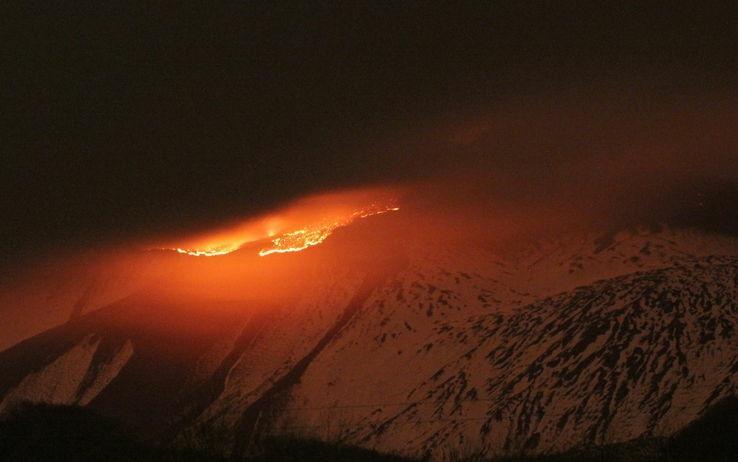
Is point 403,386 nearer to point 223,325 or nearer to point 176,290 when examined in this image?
point 223,325

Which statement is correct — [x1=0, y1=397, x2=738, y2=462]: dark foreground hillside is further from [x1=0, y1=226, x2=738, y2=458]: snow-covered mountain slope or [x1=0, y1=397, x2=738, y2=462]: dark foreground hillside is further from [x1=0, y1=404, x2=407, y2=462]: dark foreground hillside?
[x1=0, y1=226, x2=738, y2=458]: snow-covered mountain slope

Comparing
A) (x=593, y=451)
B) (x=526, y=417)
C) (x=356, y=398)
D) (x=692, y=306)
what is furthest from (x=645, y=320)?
(x=593, y=451)

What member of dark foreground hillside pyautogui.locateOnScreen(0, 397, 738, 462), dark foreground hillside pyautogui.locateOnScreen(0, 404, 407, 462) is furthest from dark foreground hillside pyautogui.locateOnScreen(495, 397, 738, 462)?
dark foreground hillside pyautogui.locateOnScreen(0, 404, 407, 462)

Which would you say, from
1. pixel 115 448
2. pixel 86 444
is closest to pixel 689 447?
pixel 115 448

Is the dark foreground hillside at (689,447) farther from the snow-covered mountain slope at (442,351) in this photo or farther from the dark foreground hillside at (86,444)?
the dark foreground hillside at (86,444)

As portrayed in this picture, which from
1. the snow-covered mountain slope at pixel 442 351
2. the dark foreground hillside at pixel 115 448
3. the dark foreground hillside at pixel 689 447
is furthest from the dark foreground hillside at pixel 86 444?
the snow-covered mountain slope at pixel 442 351

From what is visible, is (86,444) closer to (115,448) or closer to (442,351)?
(115,448)

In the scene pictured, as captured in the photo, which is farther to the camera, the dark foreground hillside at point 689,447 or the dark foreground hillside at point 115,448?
the dark foreground hillside at point 689,447

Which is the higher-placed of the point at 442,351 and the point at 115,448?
the point at 115,448
